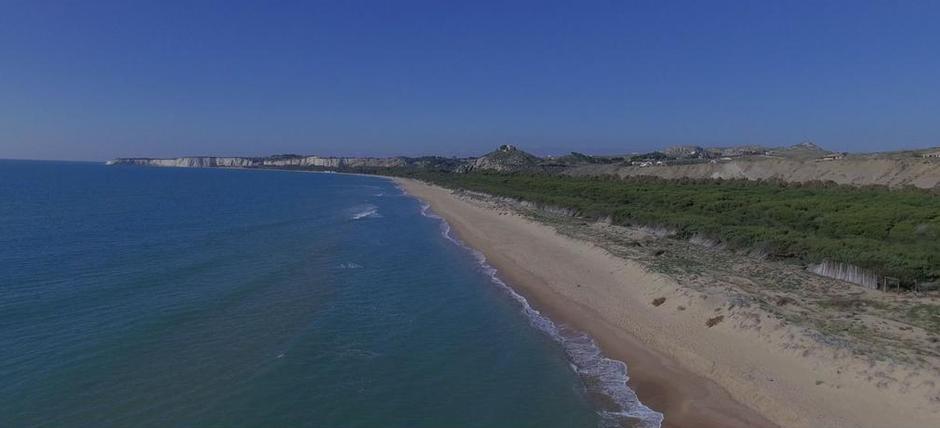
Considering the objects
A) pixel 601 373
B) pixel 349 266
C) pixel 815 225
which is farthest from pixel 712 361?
pixel 815 225

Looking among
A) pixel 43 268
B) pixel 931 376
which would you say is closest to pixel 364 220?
pixel 43 268

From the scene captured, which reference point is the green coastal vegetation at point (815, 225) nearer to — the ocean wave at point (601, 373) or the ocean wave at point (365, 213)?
the ocean wave at point (601, 373)

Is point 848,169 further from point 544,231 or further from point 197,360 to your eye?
Result: point 197,360

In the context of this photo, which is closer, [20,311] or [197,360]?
[197,360]

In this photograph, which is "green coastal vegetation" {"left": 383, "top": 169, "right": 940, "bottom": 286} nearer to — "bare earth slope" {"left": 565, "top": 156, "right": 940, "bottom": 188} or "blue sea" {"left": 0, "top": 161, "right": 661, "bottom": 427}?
"blue sea" {"left": 0, "top": 161, "right": 661, "bottom": 427}

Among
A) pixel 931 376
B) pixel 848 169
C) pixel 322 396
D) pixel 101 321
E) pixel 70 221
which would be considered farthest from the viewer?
pixel 848 169

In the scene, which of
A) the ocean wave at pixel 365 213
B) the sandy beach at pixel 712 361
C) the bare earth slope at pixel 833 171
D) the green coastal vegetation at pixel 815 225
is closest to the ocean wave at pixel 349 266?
the sandy beach at pixel 712 361
